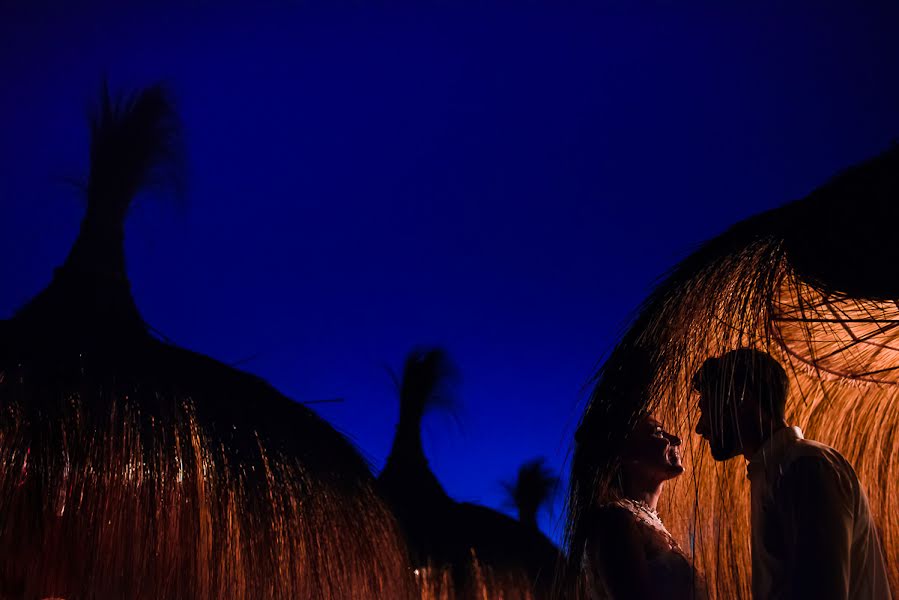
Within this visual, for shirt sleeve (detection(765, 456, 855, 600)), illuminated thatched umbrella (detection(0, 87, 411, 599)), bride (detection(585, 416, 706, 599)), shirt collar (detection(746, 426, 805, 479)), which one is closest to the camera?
shirt sleeve (detection(765, 456, 855, 600))

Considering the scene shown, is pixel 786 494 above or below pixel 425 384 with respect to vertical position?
below

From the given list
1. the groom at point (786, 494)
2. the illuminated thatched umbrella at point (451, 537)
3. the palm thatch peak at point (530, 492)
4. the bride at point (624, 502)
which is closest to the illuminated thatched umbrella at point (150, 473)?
the bride at point (624, 502)

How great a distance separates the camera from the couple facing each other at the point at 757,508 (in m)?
1.04

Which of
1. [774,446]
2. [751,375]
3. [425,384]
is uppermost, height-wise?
[425,384]

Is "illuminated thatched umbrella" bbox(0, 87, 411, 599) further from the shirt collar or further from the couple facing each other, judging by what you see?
the shirt collar

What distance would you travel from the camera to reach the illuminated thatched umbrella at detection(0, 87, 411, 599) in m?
2.31

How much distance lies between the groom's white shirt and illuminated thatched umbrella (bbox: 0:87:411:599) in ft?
6.44

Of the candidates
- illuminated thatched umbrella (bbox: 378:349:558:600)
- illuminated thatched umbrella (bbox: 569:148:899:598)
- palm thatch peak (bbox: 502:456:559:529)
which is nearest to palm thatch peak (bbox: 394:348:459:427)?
illuminated thatched umbrella (bbox: 378:349:558:600)

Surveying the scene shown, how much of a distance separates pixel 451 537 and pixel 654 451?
227 inches

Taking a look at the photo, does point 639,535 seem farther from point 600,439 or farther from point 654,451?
point 600,439

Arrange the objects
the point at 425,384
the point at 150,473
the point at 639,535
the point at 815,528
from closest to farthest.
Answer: the point at 815,528, the point at 639,535, the point at 150,473, the point at 425,384

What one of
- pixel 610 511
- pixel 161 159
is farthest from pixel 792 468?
pixel 161 159

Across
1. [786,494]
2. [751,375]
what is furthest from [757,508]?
[751,375]

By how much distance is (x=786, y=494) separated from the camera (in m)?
1.10
